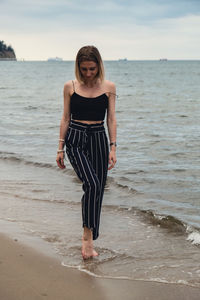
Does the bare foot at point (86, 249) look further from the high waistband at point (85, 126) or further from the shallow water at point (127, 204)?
the high waistband at point (85, 126)

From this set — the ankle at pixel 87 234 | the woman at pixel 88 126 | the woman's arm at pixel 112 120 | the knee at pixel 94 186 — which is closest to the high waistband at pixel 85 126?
the woman at pixel 88 126

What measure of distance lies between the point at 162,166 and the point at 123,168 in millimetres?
820

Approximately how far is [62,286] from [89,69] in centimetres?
187

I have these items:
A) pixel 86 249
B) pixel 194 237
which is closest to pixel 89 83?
pixel 86 249

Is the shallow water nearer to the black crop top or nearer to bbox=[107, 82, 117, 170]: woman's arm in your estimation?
bbox=[107, 82, 117, 170]: woman's arm

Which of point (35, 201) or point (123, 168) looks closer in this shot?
point (35, 201)

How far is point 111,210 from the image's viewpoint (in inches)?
252

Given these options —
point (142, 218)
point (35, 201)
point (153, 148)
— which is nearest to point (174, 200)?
point (142, 218)

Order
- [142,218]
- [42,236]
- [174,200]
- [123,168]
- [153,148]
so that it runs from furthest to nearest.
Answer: [153,148] → [123,168] → [174,200] → [142,218] → [42,236]

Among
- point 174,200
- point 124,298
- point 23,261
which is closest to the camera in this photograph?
point 124,298

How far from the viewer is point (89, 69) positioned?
13.0 feet

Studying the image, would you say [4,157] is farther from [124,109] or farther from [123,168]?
[124,109]

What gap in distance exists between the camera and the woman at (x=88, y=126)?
405 cm

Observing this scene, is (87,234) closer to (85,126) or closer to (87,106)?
(85,126)
